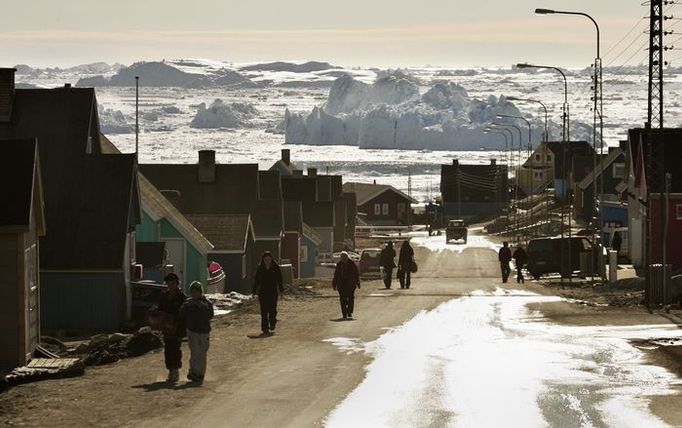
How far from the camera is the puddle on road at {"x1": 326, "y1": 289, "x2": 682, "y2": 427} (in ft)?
63.8

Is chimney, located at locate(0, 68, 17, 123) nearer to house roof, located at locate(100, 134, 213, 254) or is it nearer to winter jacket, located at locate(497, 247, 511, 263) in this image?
house roof, located at locate(100, 134, 213, 254)

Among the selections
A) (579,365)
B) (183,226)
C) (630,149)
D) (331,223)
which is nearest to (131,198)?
(183,226)

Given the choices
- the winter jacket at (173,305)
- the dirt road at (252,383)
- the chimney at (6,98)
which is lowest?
the dirt road at (252,383)

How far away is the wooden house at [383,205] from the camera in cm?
16800

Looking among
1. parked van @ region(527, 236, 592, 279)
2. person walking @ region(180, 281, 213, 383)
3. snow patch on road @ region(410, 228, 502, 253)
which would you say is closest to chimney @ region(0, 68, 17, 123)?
person walking @ region(180, 281, 213, 383)

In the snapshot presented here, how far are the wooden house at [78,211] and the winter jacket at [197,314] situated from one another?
19.9 metres

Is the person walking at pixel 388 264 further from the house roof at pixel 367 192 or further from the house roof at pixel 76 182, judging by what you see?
the house roof at pixel 367 192

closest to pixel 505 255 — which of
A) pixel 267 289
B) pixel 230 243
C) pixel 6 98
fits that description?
pixel 230 243

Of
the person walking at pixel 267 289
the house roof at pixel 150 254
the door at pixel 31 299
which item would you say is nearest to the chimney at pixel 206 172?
the house roof at pixel 150 254

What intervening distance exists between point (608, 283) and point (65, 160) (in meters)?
19.8

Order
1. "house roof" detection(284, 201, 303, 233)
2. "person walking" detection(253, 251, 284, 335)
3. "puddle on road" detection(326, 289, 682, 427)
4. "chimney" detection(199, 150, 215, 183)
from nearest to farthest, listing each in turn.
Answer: "puddle on road" detection(326, 289, 682, 427) → "person walking" detection(253, 251, 284, 335) → "chimney" detection(199, 150, 215, 183) → "house roof" detection(284, 201, 303, 233)

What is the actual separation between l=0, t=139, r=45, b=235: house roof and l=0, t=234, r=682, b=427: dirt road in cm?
300

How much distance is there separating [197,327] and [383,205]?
5762 inches

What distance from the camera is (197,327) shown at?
23.1m
